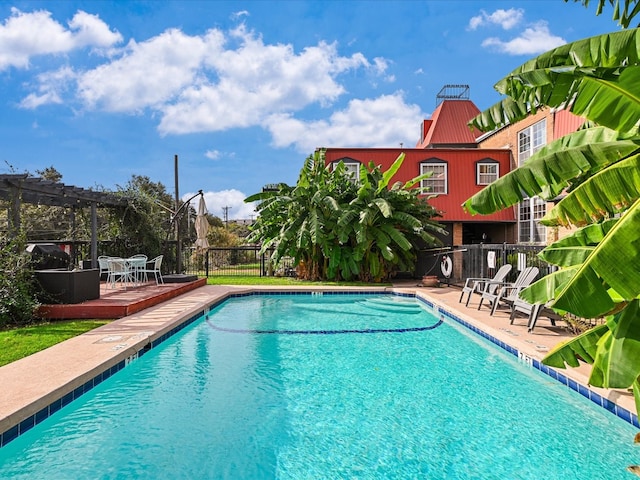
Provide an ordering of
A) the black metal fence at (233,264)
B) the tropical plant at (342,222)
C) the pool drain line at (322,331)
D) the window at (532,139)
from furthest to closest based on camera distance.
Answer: the black metal fence at (233,264) → the window at (532,139) → the tropical plant at (342,222) → the pool drain line at (322,331)

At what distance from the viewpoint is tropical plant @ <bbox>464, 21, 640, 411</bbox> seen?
242 centimetres

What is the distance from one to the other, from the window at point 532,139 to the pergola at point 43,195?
1663 cm

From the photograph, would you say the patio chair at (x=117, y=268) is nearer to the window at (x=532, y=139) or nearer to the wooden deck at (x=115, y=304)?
the wooden deck at (x=115, y=304)

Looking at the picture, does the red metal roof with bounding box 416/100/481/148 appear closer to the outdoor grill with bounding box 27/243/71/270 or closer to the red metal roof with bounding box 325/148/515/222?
the red metal roof with bounding box 325/148/515/222

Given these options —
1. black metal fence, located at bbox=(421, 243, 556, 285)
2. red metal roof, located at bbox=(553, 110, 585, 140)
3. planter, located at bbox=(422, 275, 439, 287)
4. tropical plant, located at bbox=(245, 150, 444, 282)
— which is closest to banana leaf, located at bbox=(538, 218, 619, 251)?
black metal fence, located at bbox=(421, 243, 556, 285)

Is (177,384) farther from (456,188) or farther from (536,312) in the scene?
(456,188)

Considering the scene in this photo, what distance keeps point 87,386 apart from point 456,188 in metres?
18.6

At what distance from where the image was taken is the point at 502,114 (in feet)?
12.9

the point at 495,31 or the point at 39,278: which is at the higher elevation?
the point at 495,31

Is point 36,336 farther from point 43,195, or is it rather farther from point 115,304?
point 43,195

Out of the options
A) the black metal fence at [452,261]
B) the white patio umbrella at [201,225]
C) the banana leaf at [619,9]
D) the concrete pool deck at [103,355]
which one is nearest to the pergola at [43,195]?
the white patio umbrella at [201,225]

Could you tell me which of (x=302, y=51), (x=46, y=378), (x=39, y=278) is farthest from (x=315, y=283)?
(x=46, y=378)

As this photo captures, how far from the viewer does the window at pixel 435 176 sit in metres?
20.4

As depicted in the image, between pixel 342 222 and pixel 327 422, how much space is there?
10490 millimetres
